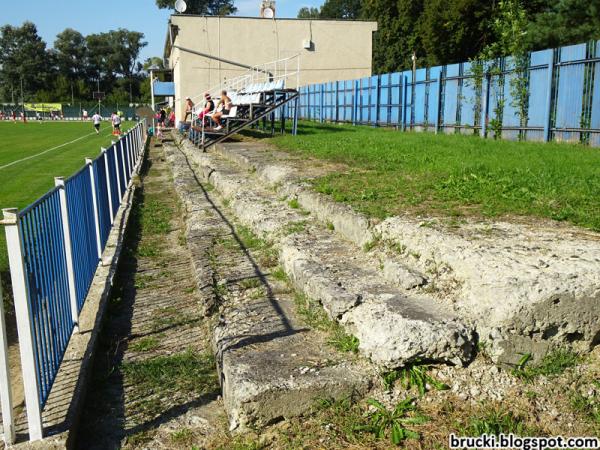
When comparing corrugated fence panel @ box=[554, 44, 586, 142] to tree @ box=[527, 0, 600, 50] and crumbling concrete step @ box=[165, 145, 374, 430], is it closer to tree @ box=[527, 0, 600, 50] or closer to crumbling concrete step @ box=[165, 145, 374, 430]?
crumbling concrete step @ box=[165, 145, 374, 430]

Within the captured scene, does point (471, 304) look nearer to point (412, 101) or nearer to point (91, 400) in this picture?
point (91, 400)

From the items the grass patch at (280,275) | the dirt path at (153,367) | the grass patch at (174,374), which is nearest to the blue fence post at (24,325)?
the dirt path at (153,367)

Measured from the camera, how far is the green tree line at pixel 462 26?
28422 mm

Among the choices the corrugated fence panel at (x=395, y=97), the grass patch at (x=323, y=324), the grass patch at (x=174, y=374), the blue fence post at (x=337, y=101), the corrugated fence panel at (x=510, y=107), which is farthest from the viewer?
the blue fence post at (x=337, y=101)

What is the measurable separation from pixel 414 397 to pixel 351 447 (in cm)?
52

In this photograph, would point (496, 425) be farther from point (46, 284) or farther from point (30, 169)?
point (30, 169)

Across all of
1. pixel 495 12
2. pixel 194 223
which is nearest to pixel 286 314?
pixel 194 223

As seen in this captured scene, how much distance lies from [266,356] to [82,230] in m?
2.68

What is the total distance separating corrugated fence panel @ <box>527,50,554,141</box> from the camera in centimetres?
1357

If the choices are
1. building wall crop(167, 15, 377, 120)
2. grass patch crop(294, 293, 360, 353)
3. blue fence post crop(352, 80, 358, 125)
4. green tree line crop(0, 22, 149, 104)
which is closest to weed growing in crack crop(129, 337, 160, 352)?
grass patch crop(294, 293, 360, 353)

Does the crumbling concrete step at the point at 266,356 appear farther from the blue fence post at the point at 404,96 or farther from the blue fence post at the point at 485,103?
the blue fence post at the point at 404,96

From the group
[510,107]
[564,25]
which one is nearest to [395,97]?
[510,107]

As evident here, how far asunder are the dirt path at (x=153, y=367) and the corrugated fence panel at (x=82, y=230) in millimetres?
355

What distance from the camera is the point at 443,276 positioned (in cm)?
394
